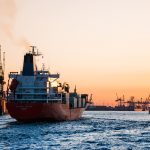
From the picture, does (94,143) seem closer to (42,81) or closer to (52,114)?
(52,114)

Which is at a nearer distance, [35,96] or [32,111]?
[32,111]

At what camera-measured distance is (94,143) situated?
5681 cm

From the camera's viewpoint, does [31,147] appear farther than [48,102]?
No

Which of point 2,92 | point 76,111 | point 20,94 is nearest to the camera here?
point 20,94

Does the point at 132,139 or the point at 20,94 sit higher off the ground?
the point at 20,94

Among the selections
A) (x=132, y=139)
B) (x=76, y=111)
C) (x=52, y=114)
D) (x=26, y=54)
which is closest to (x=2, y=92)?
(x=76, y=111)

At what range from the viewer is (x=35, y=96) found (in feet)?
339

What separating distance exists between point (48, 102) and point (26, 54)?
1514 cm

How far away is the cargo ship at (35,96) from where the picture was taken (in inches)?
3797

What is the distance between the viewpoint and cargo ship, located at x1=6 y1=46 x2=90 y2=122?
96.4 metres

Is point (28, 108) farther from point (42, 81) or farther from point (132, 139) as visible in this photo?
point (132, 139)

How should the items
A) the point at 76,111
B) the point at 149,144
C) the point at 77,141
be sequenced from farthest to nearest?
the point at 76,111 → the point at 77,141 → the point at 149,144

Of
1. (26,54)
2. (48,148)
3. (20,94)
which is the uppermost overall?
(26,54)

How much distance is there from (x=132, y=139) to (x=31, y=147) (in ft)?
52.8
